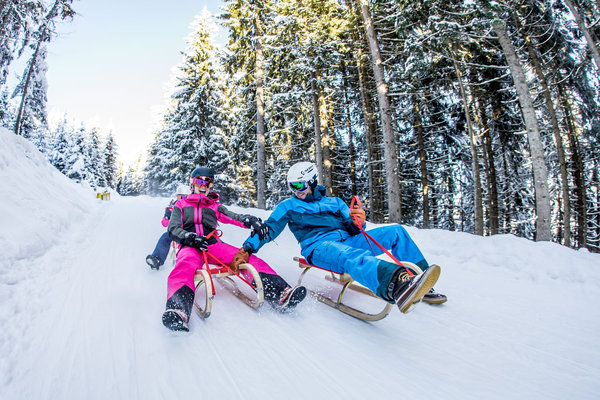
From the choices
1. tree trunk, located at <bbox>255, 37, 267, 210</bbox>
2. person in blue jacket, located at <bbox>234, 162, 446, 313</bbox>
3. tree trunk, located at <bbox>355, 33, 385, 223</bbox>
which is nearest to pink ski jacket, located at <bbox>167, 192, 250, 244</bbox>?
person in blue jacket, located at <bbox>234, 162, 446, 313</bbox>

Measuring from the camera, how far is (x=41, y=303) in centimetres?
271

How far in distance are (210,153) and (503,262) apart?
17.2 meters

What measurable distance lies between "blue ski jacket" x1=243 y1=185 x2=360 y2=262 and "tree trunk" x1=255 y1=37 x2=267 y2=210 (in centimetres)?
960

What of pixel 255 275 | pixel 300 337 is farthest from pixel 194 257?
pixel 300 337

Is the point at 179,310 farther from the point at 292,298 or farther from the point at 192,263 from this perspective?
the point at 292,298

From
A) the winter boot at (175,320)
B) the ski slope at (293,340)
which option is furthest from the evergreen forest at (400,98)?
the winter boot at (175,320)

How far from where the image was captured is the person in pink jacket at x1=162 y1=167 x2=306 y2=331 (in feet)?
7.93

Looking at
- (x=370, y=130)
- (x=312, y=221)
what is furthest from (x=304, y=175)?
(x=370, y=130)

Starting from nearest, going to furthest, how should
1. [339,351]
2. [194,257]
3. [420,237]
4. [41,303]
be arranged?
[339,351] < [41,303] < [194,257] < [420,237]

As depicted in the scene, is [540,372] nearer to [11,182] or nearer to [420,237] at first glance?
[420,237]

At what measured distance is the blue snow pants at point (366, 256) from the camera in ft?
6.98

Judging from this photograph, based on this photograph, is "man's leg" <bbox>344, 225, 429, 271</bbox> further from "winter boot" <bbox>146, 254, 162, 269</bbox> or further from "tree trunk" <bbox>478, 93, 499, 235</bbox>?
"tree trunk" <bbox>478, 93, 499, 235</bbox>

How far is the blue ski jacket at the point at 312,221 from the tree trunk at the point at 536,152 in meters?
5.26

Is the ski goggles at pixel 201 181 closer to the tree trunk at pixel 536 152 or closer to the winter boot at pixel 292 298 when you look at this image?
Answer: the winter boot at pixel 292 298
